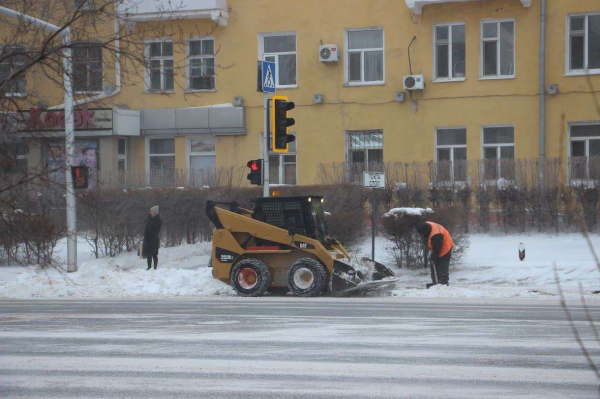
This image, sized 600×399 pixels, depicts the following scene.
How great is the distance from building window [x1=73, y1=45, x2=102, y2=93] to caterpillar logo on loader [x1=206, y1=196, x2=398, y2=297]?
24.0ft

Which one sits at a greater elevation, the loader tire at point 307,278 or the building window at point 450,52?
the building window at point 450,52

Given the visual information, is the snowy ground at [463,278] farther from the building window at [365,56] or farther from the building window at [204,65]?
the building window at [204,65]

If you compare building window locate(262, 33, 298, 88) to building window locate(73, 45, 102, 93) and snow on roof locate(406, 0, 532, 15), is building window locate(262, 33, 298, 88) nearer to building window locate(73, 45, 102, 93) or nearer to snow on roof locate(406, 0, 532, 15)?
snow on roof locate(406, 0, 532, 15)

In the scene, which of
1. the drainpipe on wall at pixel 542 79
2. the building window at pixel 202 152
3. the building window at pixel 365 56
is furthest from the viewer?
the building window at pixel 202 152

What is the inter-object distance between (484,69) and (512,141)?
2554mm

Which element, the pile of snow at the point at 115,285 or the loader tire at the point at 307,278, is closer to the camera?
the loader tire at the point at 307,278

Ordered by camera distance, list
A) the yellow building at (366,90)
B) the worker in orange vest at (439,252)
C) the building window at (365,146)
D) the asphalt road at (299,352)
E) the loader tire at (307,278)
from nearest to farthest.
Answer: the asphalt road at (299,352) → the loader tire at (307,278) → the worker in orange vest at (439,252) → the yellow building at (366,90) → the building window at (365,146)

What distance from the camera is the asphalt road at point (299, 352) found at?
8211 millimetres

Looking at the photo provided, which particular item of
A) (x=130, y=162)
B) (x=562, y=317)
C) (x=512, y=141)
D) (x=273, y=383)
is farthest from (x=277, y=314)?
(x=130, y=162)

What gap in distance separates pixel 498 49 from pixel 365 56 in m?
4.46

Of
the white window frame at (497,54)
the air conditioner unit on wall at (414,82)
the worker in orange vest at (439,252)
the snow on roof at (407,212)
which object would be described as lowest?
the worker in orange vest at (439,252)

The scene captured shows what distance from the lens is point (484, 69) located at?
98.2 ft

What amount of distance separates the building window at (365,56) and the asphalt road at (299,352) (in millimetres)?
16911

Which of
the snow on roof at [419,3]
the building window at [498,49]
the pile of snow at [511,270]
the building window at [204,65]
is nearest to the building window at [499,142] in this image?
the building window at [498,49]
